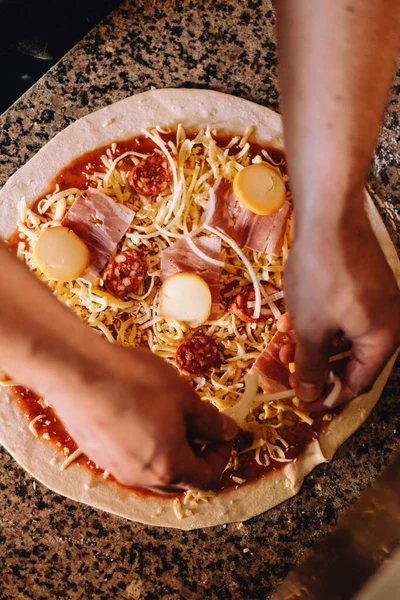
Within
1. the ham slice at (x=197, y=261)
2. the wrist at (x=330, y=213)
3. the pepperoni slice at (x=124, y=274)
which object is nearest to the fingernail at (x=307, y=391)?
the ham slice at (x=197, y=261)

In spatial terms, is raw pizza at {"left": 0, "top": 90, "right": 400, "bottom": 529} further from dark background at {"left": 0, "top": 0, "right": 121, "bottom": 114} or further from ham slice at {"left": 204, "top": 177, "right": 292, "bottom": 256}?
dark background at {"left": 0, "top": 0, "right": 121, "bottom": 114}

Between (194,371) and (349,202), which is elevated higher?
(349,202)

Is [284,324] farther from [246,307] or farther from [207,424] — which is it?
[207,424]

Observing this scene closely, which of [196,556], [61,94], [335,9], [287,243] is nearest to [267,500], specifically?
[196,556]

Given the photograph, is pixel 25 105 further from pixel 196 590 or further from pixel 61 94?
pixel 196 590

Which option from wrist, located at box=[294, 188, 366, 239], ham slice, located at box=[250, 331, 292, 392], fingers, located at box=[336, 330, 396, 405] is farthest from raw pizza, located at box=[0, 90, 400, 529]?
wrist, located at box=[294, 188, 366, 239]

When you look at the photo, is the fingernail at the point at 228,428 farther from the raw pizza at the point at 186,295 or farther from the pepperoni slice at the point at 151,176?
the pepperoni slice at the point at 151,176

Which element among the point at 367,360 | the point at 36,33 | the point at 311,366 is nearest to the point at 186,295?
the point at 311,366
